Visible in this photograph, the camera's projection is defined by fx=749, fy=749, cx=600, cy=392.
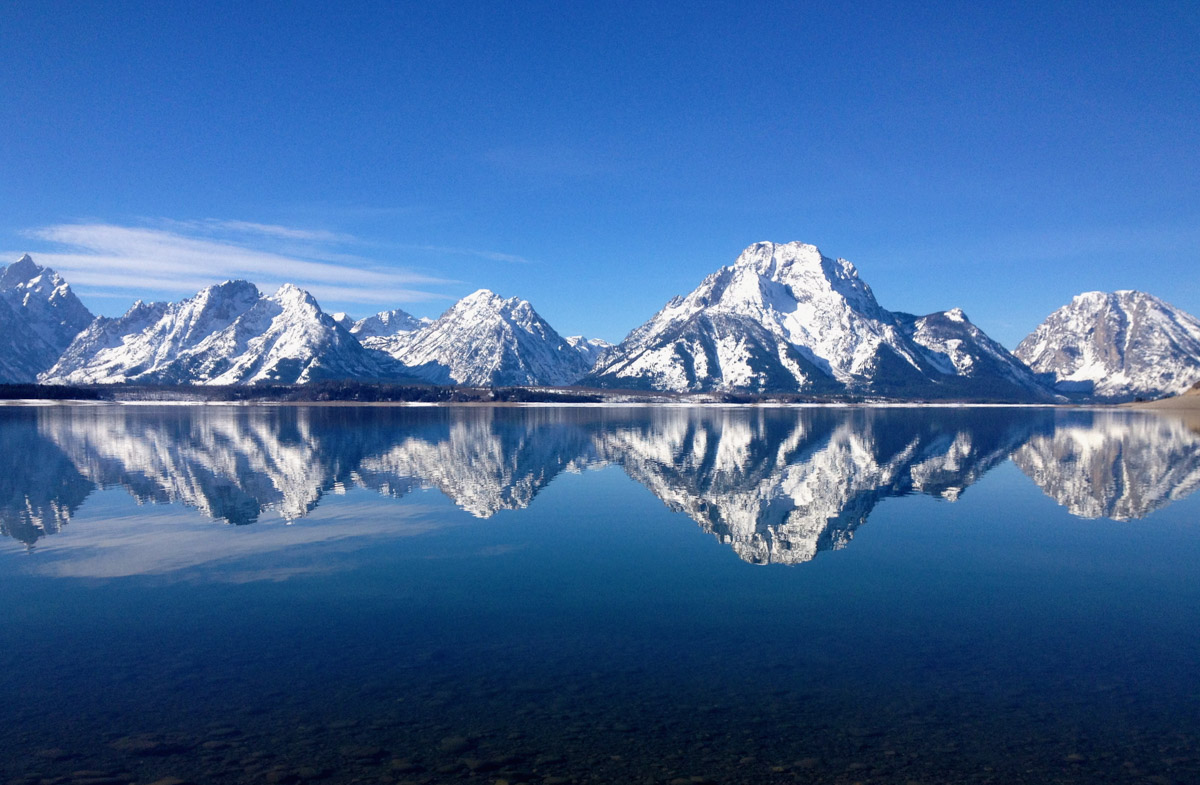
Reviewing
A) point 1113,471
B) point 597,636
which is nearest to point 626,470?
point 1113,471

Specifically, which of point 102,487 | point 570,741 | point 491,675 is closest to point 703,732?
point 570,741

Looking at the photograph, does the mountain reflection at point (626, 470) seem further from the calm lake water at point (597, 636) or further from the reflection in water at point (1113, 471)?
the calm lake water at point (597, 636)

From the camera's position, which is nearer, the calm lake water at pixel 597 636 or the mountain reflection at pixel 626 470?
the calm lake water at pixel 597 636

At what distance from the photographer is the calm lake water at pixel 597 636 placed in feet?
55.8

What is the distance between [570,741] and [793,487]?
4440 cm

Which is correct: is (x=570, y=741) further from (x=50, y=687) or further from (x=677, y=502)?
(x=677, y=502)

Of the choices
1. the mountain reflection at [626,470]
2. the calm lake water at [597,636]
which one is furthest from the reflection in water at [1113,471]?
the calm lake water at [597,636]

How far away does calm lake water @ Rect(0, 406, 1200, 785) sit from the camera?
55.8ft

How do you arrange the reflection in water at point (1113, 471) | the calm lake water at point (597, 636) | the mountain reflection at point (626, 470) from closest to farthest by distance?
the calm lake water at point (597, 636) → the mountain reflection at point (626, 470) → the reflection in water at point (1113, 471)

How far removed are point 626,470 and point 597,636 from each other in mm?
48279

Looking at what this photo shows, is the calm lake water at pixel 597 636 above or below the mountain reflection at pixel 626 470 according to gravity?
below

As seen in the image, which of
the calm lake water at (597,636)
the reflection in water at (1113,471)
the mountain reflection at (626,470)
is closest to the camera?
the calm lake water at (597,636)

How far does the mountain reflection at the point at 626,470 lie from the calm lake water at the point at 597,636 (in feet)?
2.90

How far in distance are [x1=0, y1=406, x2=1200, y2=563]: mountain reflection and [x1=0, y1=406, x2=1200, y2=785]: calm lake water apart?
0.88 metres
